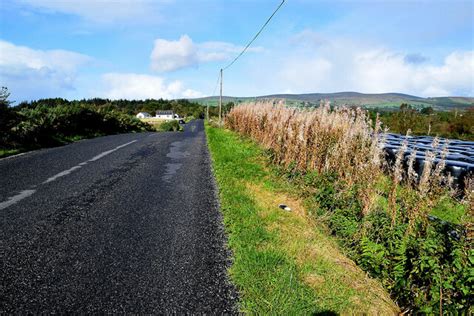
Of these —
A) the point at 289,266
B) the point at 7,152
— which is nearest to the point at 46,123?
the point at 7,152

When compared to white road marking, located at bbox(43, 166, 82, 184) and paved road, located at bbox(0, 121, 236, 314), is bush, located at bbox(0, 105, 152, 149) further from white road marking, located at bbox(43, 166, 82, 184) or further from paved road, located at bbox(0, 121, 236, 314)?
paved road, located at bbox(0, 121, 236, 314)

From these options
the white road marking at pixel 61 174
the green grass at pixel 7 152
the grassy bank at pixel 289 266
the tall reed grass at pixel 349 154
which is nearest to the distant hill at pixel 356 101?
the tall reed grass at pixel 349 154

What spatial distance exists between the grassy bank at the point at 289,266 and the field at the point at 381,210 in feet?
0.89

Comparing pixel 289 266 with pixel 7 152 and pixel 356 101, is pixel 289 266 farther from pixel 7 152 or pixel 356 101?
pixel 7 152

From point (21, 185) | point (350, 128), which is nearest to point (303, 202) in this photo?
point (350, 128)

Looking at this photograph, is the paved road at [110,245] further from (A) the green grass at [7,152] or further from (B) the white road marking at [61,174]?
(A) the green grass at [7,152]

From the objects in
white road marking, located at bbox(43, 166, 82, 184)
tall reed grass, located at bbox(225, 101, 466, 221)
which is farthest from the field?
white road marking, located at bbox(43, 166, 82, 184)

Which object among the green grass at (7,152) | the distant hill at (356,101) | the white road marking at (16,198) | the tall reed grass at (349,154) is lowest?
the white road marking at (16,198)

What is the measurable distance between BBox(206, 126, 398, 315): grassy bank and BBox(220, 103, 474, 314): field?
10.7 inches

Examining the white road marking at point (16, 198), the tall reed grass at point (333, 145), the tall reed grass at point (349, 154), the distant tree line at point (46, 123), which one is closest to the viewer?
the tall reed grass at point (349, 154)

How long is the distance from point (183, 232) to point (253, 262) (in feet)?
4.81

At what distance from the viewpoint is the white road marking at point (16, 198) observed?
20.0ft

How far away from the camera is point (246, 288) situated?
363 cm

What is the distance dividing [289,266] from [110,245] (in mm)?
2443
